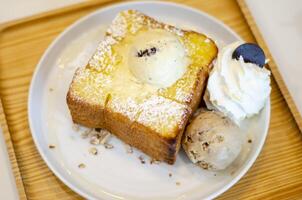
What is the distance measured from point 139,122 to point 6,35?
679 millimetres

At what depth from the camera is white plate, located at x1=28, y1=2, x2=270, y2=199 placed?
151 cm

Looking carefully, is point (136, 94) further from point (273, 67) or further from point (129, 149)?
point (273, 67)

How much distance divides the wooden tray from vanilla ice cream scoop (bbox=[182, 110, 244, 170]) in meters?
0.12

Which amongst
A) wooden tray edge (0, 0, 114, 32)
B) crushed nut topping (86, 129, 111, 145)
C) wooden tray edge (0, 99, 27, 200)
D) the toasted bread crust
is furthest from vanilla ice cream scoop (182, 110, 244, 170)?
wooden tray edge (0, 0, 114, 32)

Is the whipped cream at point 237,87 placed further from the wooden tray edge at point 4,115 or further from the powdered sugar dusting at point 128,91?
the wooden tray edge at point 4,115

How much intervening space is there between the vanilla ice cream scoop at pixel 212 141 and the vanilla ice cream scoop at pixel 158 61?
6.4 inches

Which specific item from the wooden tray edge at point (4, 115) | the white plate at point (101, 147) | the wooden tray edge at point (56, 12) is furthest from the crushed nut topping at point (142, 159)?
the wooden tray edge at point (56, 12)

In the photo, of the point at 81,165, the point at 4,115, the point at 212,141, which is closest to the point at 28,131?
the point at 4,115

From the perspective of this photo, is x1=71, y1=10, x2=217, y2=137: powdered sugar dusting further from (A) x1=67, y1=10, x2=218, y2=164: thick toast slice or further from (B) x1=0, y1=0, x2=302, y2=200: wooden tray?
(B) x1=0, y1=0, x2=302, y2=200: wooden tray

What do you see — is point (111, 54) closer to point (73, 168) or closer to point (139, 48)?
point (139, 48)

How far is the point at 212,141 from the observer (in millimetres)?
1454

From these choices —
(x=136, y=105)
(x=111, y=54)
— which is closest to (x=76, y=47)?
(x=111, y=54)

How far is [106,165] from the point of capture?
1.57 m

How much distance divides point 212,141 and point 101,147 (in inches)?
15.1
